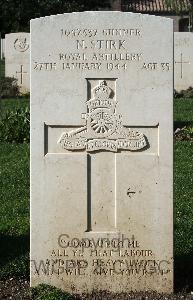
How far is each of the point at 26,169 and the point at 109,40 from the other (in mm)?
4848

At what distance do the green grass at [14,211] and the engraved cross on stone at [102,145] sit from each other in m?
0.88

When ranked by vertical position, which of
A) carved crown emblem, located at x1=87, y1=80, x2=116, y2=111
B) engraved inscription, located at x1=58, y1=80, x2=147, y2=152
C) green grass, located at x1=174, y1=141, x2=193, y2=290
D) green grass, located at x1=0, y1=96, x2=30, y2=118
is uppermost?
green grass, located at x1=0, y1=96, x2=30, y2=118

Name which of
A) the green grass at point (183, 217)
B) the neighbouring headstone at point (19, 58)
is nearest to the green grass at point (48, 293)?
the green grass at point (183, 217)

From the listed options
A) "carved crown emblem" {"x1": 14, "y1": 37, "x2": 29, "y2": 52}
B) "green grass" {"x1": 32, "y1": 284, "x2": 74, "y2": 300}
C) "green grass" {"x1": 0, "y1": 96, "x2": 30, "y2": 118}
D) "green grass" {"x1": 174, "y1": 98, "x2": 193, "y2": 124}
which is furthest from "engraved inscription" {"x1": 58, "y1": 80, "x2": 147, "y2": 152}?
"carved crown emblem" {"x1": 14, "y1": 37, "x2": 29, "y2": 52}

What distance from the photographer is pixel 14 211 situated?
783 cm

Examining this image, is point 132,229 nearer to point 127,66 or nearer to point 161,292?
point 161,292

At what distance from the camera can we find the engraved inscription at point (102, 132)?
17.7 ft

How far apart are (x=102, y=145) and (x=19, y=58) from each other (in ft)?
52.9

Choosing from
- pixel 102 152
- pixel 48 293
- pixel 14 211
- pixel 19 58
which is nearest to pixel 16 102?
pixel 19 58

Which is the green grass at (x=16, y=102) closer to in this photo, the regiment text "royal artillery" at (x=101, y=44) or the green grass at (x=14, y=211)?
the green grass at (x=14, y=211)

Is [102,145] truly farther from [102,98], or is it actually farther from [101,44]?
[101,44]

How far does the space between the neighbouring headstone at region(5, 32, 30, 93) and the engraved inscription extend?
1576 centimetres

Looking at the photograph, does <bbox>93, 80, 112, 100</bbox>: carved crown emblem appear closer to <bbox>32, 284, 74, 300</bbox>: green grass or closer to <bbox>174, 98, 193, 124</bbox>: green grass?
<bbox>32, 284, 74, 300</bbox>: green grass

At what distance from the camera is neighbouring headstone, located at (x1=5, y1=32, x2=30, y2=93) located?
2108cm
